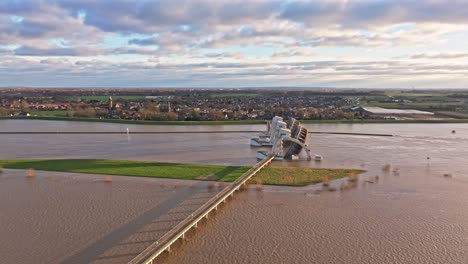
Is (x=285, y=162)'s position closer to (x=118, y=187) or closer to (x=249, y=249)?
(x=118, y=187)

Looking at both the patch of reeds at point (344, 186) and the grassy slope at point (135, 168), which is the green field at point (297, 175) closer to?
the patch of reeds at point (344, 186)

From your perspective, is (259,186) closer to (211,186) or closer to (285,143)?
(211,186)

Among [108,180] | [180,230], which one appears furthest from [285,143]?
[180,230]

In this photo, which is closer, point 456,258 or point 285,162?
point 456,258

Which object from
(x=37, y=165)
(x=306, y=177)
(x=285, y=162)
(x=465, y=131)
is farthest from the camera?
(x=465, y=131)

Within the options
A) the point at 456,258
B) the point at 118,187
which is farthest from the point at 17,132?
the point at 456,258

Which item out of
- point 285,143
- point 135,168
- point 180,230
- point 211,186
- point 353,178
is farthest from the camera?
point 285,143

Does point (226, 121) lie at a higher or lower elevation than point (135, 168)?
higher

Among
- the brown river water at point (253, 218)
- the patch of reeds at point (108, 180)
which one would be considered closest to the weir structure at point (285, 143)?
the brown river water at point (253, 218)
